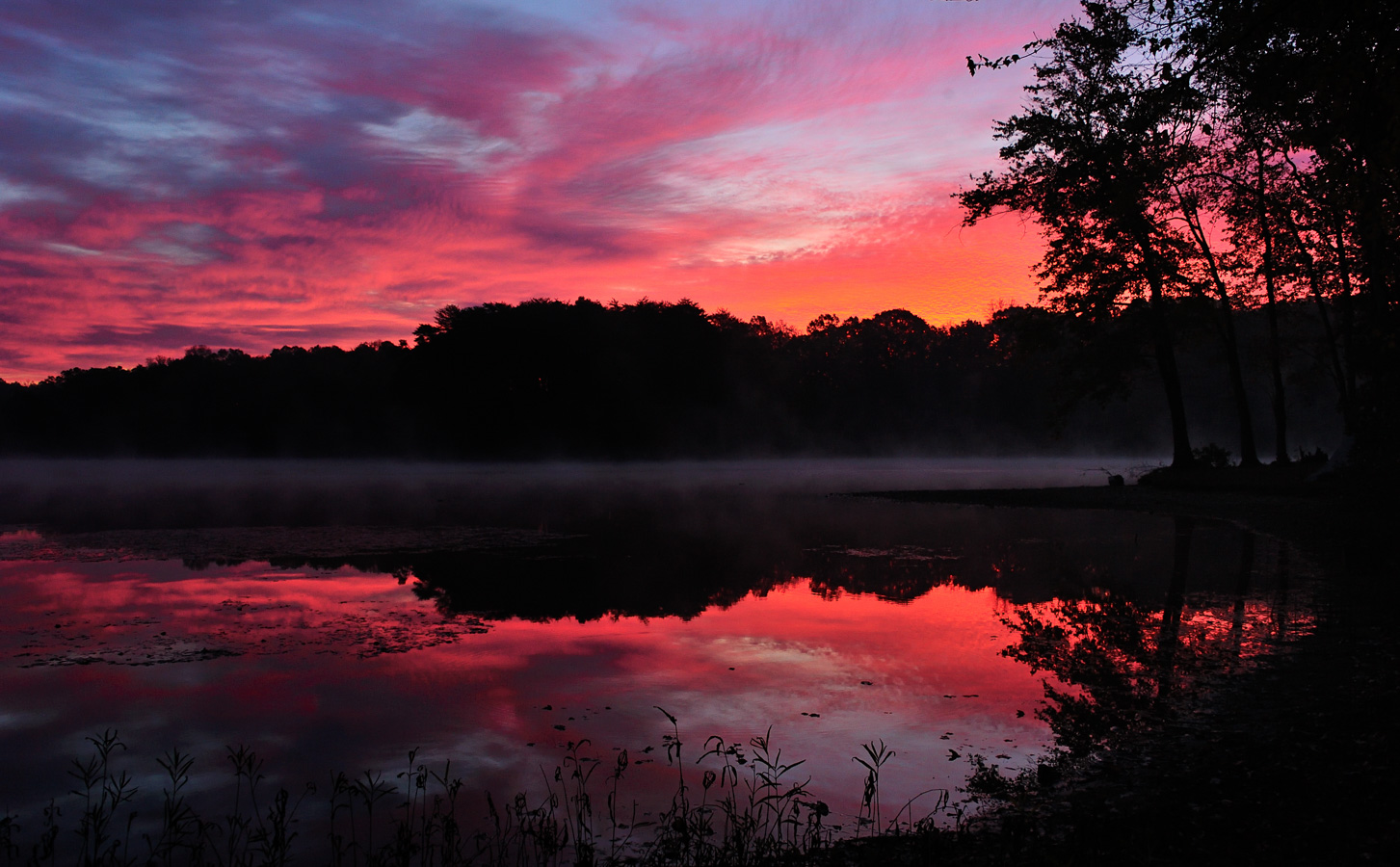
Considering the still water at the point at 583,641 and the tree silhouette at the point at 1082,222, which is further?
the tree silhouette at the point at 1082,222

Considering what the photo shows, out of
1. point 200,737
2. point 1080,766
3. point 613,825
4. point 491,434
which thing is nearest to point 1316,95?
point 1080,766

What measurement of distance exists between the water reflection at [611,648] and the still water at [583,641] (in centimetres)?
5

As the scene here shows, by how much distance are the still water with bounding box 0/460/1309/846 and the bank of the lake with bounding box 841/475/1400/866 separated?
724 millimetres

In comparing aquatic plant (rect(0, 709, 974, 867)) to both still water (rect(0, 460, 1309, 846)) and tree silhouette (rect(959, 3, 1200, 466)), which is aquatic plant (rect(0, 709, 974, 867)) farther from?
tree silhouette (rect(959, 3, 1200, 466))

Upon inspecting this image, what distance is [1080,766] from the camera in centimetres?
646

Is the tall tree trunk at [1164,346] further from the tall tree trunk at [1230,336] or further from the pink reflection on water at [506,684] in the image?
the pink reflection on water at [506,684]

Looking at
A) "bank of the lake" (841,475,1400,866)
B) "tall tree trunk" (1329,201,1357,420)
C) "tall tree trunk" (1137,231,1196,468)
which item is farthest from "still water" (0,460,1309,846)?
"tall tree trunk" (1137,231,1196,468)

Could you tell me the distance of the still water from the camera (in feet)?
24.3

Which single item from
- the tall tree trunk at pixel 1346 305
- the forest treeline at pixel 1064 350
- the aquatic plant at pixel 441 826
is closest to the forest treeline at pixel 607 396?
the forest treeline at pixel 1064 350

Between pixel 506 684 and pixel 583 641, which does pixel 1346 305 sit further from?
pixel 506 684

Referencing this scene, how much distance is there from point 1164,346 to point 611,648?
104 ft

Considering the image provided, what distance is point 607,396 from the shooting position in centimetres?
8588

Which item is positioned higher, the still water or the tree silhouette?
the tree silhouette

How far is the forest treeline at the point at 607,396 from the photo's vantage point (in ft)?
277
